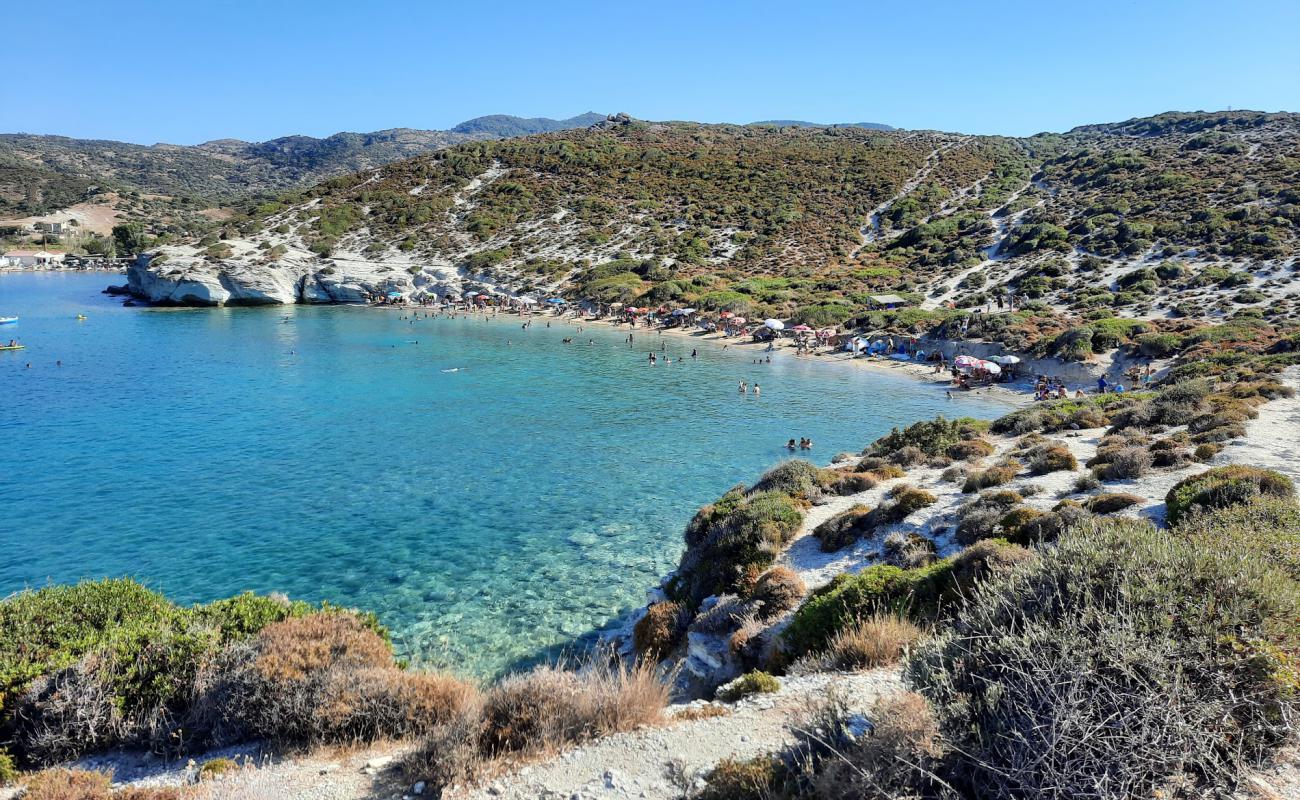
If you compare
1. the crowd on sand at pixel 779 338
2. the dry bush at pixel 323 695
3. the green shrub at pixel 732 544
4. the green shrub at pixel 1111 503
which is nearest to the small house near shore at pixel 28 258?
the crowd on sand at pixel 779 338

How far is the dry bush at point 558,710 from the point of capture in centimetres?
638

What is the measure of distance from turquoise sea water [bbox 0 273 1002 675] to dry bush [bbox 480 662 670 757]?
6366mm

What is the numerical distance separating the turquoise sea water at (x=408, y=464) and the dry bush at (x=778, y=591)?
4.36m

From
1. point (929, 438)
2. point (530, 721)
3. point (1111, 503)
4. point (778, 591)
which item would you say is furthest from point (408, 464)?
point (1111, 503)

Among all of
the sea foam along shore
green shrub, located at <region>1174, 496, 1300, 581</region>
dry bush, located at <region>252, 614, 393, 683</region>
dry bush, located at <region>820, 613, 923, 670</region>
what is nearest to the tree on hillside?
dry bush, located at <region>252, 614, 393, 683</region>

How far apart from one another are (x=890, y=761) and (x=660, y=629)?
8060mm

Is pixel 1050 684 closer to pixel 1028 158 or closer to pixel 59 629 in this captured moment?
pixel 59 629

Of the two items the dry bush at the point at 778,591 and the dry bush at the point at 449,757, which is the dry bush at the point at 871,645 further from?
the dry bush at the point at 449,757

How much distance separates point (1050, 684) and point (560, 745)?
14.5 feet

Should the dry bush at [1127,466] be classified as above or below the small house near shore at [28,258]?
below

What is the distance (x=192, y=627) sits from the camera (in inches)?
329

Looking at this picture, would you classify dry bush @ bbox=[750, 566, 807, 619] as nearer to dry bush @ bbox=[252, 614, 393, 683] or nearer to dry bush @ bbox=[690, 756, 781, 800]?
dry bush @ bbox=[690, 756, 781, 800]

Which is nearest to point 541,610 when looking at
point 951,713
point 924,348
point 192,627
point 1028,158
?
point 192,627

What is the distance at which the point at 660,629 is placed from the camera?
12305 mm
